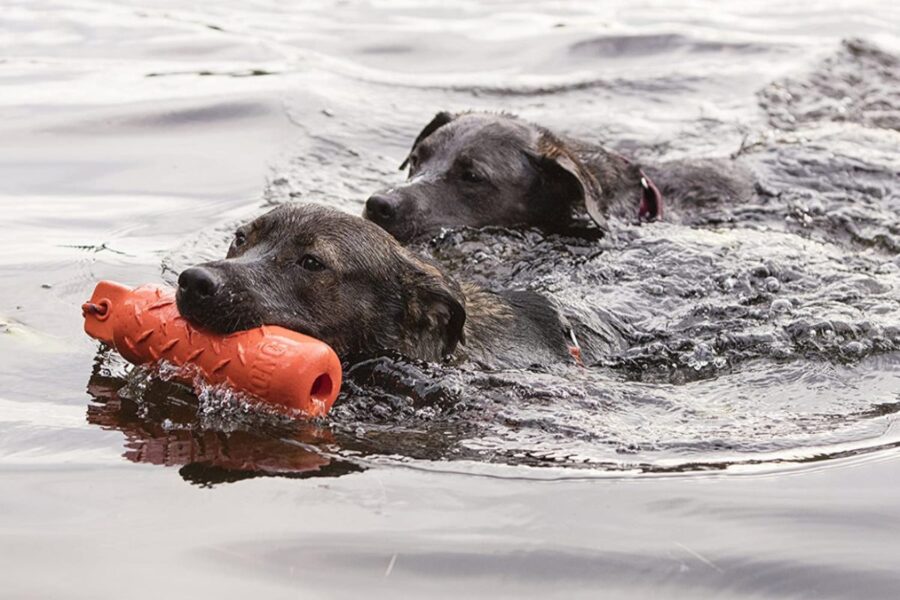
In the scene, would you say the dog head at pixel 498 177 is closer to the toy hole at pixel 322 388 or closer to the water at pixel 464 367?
the water at pixel 464 367

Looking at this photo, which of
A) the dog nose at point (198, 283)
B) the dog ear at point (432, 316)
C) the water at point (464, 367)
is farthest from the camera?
the dog ear at point (432, 316)

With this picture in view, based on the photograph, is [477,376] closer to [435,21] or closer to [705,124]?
[705,124]

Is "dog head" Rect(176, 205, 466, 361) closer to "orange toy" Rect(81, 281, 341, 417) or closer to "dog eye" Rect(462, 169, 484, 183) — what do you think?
"orange toy" Rect(81, 281, 341, 417)

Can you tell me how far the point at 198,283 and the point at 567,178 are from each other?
449 cm

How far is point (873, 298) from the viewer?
8.91 m

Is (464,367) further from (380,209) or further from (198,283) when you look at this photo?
(380,209)

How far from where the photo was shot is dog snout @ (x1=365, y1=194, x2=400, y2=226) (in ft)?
30.6

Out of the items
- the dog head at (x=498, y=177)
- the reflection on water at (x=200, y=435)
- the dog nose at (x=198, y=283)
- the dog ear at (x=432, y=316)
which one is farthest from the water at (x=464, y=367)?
the dog nose at (x=198, y=283)

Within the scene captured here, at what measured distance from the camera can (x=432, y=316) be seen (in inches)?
280

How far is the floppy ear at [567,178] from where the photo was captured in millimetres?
10117

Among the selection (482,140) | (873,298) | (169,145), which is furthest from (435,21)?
(873,298)

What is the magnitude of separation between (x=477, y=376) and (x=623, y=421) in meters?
0.80

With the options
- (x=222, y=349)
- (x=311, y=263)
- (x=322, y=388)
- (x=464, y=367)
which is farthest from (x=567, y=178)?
(x=222, y=349)

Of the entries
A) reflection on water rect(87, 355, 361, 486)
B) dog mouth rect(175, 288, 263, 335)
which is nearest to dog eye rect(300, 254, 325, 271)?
dog mouth rect(175, 288, 263, 335)
